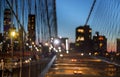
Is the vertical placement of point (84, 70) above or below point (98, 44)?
below

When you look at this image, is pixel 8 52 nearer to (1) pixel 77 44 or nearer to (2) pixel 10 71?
(2) pixel 10 71

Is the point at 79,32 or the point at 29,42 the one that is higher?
the point at 79,32

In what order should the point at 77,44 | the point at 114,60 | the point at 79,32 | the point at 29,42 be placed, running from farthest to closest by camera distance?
the point at 79,32
the point at 77,44
the point at 114,60
the point at 29,42

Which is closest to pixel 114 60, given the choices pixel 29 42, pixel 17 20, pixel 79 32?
pixel 29 42

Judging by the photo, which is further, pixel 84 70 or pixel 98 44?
pixel 98 44

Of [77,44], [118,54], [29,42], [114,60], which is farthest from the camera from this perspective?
[77,44]

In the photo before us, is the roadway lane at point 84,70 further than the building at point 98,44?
No

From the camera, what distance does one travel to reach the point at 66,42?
175875mm

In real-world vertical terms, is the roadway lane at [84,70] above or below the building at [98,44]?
below

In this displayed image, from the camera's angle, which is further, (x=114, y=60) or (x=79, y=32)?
(x=79, y=32)

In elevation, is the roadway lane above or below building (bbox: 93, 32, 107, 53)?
below

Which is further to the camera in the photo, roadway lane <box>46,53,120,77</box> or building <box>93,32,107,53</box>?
building <box>93,32,107,53</box>

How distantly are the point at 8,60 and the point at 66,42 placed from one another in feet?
529

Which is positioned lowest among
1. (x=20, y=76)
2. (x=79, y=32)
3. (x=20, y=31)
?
(x=20, y=76)
